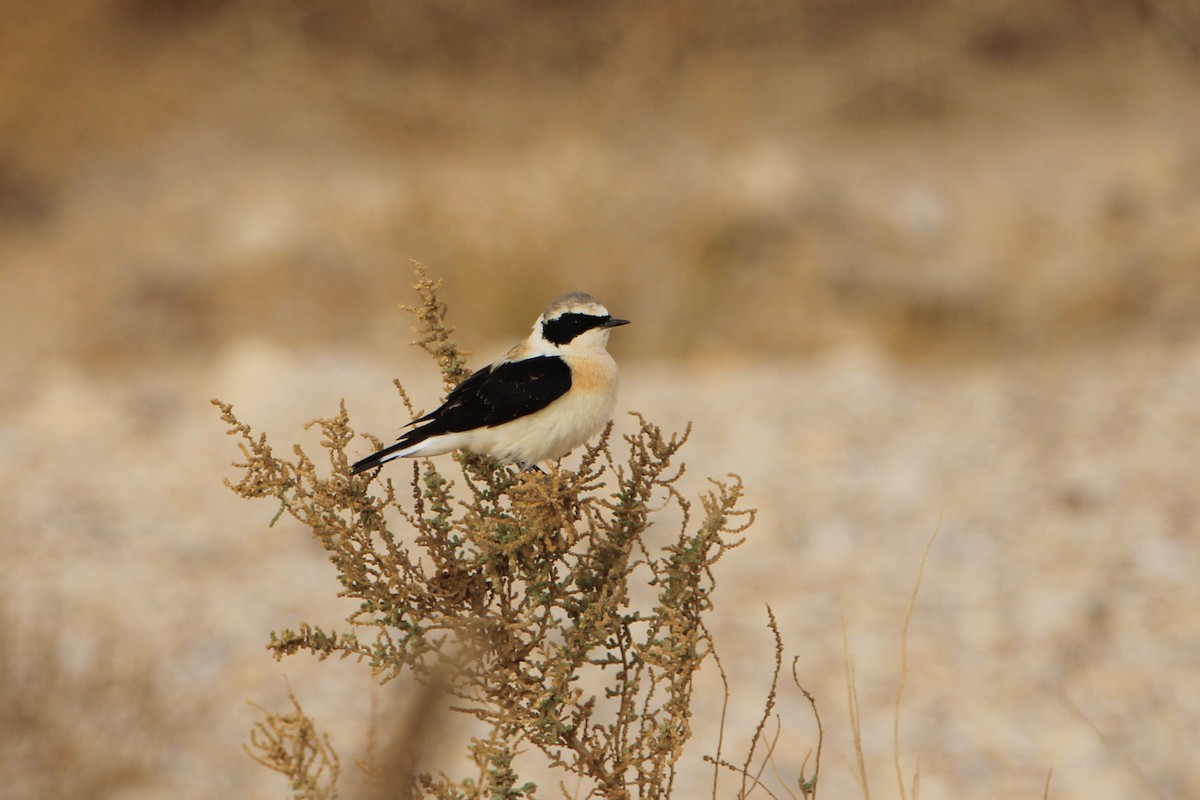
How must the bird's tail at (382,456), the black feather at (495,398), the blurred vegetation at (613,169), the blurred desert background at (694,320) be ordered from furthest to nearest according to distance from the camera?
the blurred vegetation at (613,169) → the blurred desert background at (694,320) → the black feather at (495,398) → the bird's tail at (382,456)

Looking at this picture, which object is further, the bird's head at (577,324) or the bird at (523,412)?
the bird's head at (577,324)

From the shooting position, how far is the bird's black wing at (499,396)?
2906 millimetres

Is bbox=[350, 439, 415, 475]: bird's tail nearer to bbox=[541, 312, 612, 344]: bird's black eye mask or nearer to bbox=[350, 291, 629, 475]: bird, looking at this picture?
bbox=[350, 291, 629, 475]: bird

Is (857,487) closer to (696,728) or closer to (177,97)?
(696,728)

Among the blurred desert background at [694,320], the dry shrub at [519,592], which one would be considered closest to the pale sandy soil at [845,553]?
the blurred desert background at [694,320]

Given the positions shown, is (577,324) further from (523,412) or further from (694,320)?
(694,320)

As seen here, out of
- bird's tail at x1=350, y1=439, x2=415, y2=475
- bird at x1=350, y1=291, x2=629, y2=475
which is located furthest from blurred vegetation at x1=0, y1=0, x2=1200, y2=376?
bird's tail at x1=350, y1=439, x2=415, y2=475

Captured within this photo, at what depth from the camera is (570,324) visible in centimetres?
331

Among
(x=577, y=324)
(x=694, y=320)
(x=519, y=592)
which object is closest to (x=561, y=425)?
(x=577, y=324)

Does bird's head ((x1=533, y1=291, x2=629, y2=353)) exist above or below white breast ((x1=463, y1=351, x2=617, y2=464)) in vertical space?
above

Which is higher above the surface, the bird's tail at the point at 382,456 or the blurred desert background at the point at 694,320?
the blurred desert background at the point at 694,320

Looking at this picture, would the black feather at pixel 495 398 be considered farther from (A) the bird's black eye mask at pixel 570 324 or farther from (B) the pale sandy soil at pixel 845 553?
(B) the pale sandy soil at pixel 845 553

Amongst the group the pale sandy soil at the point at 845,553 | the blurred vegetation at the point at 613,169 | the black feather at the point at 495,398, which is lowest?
the black feather at the point at 495,398

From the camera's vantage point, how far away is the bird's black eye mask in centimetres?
329
